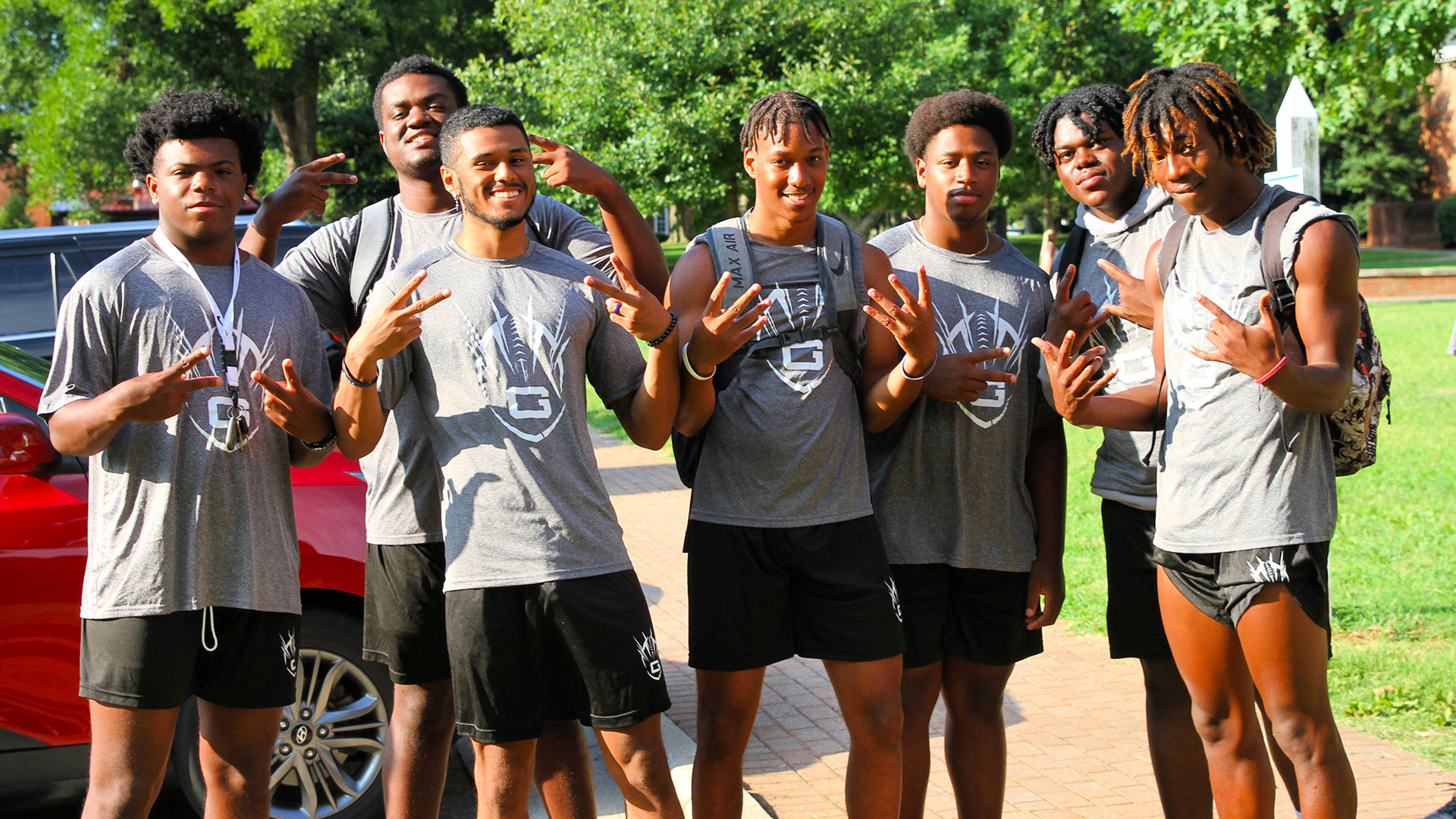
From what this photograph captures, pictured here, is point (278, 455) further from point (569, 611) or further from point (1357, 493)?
point (1357, 493)

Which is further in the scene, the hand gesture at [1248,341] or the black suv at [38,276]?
the black suv at [38,276]

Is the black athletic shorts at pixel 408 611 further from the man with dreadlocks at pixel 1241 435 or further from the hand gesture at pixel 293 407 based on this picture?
the man with dreadlocks at pixel 1241 435

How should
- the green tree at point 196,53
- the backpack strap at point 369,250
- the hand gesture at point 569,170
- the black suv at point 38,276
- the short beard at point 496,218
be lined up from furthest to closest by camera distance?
1. the green tree at point 196,53
2. the black suv at point 38,276
3. the backpack strap at point 369,250
4. the hand gesture at point 569,170
5. the short beard at point 496,218

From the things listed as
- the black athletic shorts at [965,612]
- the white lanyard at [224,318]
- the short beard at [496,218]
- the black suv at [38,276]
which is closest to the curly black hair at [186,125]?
the white lanyard at [224,318]

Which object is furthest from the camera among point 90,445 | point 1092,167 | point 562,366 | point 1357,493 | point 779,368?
point 1357,493

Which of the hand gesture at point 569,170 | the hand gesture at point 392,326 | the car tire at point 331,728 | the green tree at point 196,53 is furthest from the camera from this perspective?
the green tree at point 196,53

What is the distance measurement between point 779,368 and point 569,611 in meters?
0.86

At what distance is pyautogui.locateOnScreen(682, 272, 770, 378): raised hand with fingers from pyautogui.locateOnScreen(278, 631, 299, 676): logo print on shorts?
1194 mm

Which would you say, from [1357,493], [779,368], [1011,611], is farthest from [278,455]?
[1357,493]

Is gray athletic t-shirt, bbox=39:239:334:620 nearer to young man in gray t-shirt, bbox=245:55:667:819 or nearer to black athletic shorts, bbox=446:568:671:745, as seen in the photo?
young man in gray t-shirt, bbox=245:55:667:819

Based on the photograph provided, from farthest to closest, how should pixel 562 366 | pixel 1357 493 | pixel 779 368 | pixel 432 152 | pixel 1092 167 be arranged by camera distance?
1. pixel 1357 493
2. pixel 1092 167
3. pixel 432 152
4. pixel 779 368
5. pixel 562 366

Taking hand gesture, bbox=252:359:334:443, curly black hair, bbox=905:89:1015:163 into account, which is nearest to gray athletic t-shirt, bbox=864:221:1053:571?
curly black hair, bbox=905:89:1015:163

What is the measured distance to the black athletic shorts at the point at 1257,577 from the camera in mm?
2941

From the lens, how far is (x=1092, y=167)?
3771mm
